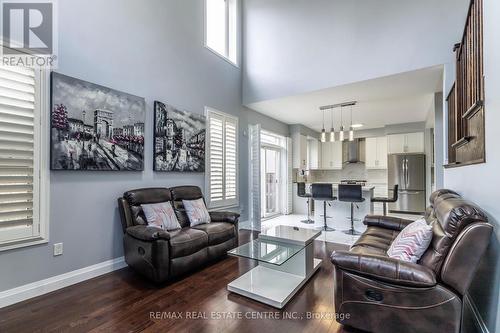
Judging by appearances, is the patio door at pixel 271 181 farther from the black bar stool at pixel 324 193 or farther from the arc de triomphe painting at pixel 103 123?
the arc de triomphe painting at pixel 103 123

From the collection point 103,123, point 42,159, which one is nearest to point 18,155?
point 42,159

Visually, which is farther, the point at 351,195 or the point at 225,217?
the point at 351,195

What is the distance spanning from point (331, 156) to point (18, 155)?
787cm

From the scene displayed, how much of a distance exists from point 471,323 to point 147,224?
3.24 metres

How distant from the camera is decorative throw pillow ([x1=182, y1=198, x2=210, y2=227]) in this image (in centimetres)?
350

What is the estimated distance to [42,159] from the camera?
8.16 ft

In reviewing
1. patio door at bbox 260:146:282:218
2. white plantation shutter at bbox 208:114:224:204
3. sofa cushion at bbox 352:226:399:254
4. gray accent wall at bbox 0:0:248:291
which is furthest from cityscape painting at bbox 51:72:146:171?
patio door at bbox 260:146:282:218

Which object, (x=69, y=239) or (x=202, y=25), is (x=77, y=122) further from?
(x=202, y=25)

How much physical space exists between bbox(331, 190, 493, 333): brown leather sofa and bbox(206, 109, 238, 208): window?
301cm

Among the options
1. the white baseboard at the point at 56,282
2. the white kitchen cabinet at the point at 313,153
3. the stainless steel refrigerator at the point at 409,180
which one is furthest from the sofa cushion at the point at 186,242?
the stainless steel refrigerator at the point at 409,180

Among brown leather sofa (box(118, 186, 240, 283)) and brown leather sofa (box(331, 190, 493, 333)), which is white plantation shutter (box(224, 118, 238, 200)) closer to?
brown leather sofa (box(118, 186, 240, 283))

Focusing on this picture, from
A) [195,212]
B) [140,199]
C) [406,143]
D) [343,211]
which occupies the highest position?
[406,143]

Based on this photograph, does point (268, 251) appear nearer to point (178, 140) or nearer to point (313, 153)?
point (178, 140)

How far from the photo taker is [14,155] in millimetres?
2305
